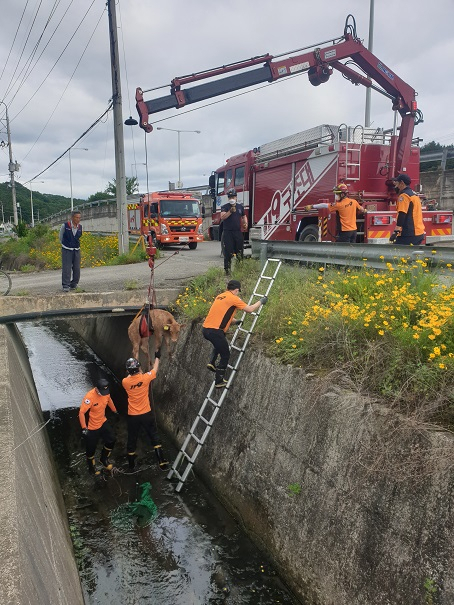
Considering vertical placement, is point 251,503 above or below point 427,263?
below

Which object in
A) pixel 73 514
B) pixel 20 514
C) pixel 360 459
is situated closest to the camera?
pixel 20 514

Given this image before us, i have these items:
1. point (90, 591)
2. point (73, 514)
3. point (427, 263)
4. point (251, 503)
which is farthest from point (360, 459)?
point (73, 514)

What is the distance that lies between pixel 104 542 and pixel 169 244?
53.4ft

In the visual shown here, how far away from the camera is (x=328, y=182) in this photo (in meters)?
11.5

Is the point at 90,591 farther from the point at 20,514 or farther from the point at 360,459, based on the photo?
the point at 360,459

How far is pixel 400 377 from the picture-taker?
15.8 ft

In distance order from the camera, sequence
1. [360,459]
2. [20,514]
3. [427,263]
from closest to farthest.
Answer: [20,514] < [360,459] < [427,263]

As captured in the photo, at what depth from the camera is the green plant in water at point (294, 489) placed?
5340mm

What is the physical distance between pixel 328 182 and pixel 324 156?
687 millimetres

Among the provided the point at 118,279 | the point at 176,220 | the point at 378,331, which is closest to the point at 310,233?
the point at 118,279

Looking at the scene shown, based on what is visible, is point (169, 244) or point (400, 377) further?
point (169, 244)

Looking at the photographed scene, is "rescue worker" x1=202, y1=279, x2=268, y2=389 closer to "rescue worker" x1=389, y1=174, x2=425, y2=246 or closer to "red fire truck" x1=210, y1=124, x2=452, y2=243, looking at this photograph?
"rescue worker" x1=389, y1=174, x2=425, y2=246

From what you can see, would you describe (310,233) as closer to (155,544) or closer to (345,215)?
(345,215)

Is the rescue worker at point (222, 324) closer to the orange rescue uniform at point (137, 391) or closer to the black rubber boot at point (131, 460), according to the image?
the orange rescue uniform at point (137, 391)
